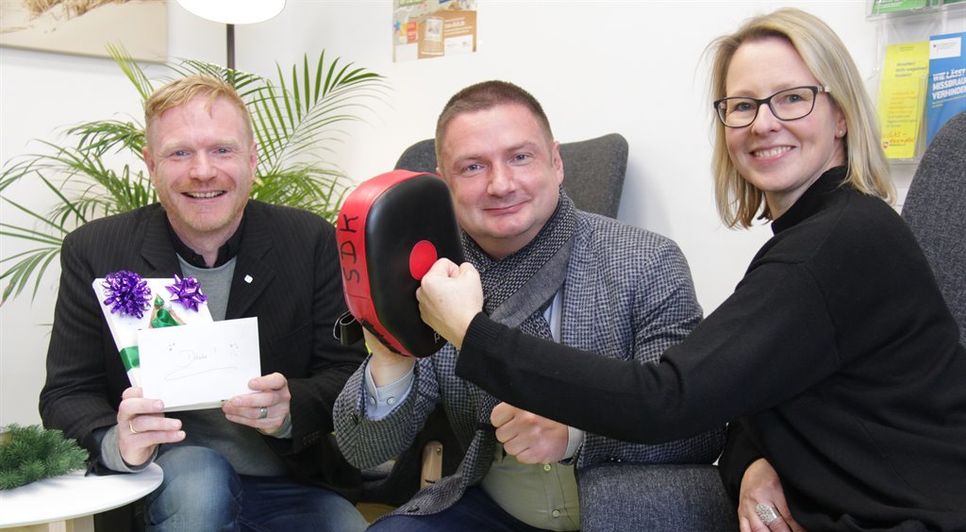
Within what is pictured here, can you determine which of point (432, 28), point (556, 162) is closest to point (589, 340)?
point (556, 162)

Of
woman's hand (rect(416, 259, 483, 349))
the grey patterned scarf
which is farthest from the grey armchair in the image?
woman's hand (rect(416, 259, 483, 349))

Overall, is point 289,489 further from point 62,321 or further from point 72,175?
point 72,175

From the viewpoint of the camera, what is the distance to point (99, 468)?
1345 millimetres

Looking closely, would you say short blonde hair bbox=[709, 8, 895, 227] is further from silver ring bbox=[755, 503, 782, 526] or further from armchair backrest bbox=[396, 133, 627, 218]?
armchair backrest bbox=[396, 133, 627, 218]

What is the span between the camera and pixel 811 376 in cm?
93

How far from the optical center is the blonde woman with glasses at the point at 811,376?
0.91 meters

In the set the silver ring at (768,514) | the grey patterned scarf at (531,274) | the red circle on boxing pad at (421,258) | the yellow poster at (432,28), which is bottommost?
the silver ring at (768,514)

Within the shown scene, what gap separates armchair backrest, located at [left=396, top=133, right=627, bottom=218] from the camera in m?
2.10

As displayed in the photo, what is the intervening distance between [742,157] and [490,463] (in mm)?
621

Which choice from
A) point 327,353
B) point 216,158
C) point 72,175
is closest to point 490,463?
point 327,353

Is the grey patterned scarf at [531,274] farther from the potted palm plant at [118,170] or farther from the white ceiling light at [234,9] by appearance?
the white ceiling light at [234,9]

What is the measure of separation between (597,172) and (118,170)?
72.3 inches

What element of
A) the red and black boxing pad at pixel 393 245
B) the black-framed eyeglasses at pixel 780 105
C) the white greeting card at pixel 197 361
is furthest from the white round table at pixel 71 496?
the black-framed eyeglasses at pixel 780 105

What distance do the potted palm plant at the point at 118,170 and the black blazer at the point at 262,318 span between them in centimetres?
93
